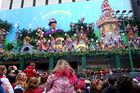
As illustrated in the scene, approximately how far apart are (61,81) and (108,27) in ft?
71.1

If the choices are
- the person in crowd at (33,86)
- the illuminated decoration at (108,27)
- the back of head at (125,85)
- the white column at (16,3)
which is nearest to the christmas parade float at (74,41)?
the illuminated decoration at (108,27)

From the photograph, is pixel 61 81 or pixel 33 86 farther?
pixel 33 86

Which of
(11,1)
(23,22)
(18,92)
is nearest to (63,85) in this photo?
(18,92)

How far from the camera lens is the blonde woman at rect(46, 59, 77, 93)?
14.5ft

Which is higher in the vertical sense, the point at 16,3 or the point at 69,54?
the point at 16,3

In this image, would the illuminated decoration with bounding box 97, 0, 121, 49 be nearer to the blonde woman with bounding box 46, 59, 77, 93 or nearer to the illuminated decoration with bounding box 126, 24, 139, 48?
the illuminated decoration with bounding box 126, 24, 139, 48

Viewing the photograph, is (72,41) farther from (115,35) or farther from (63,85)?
(63,85)

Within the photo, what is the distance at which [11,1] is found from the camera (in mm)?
42406

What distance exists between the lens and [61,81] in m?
4.45

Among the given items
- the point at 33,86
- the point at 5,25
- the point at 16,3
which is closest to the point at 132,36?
the point at 5,25

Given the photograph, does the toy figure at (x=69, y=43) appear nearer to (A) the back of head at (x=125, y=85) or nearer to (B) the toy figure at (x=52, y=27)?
(B) the toy figure at (x=52, y=27)

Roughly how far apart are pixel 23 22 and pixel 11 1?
47.5 feet

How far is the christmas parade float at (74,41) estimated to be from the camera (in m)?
21.9

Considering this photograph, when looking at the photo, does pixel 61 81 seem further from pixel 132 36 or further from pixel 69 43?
pixel 132 36
